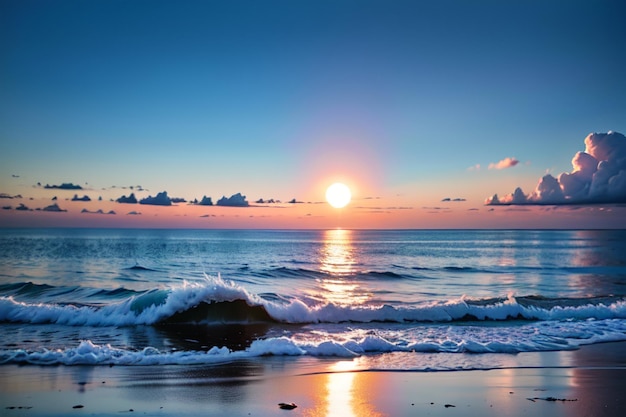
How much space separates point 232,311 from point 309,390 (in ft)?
28.4

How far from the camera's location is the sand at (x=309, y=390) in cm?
698

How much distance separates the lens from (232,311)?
16156 mm

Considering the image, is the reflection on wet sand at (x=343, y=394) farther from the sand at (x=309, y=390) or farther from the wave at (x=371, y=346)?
the wave at (x=371, y=346)

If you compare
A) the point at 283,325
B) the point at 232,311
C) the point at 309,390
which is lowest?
the point at 283,325

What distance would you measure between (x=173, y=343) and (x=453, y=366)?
7590mm

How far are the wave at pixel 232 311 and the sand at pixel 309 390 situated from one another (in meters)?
5.74

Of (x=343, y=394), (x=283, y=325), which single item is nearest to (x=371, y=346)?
(x=343, y=394)

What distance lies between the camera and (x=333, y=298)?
22859 millimetres

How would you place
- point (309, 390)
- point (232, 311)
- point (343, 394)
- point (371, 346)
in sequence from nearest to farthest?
1. point (343, 394)
2. point (309, 390)
3. point (371, 346)
4. point (232, 311)

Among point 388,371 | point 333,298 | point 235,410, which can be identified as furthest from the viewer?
point 333,298

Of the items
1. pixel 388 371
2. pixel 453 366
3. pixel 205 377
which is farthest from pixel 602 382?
pixel 205 377

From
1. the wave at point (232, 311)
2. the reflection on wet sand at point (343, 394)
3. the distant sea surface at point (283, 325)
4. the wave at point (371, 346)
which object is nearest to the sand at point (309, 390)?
the reflection on wet sand at point (343, 394)

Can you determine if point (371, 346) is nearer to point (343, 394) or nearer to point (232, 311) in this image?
point (343, 394)

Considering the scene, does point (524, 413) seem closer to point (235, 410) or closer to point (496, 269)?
point (235, 410)
